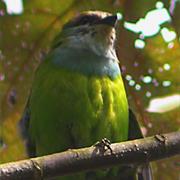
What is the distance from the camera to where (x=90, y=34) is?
4.25 metres

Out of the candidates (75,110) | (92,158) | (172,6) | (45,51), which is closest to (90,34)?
(45,51)

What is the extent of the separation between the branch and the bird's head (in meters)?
1.50

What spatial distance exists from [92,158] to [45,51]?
4.98 feet

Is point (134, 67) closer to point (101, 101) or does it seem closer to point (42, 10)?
point (101, 101)

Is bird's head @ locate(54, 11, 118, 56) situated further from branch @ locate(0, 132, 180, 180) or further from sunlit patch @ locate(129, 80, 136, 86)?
branch @ locate(0, 132, 180, 180)

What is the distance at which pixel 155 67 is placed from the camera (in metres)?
3.79

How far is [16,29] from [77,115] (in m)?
0.64

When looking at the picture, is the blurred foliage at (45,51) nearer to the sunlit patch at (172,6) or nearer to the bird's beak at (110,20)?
the bird's beak at (110,20)

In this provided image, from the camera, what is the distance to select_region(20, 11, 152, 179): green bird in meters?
3.73

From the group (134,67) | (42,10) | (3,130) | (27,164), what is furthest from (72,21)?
(27,164)

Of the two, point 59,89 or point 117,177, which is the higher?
point 59,89

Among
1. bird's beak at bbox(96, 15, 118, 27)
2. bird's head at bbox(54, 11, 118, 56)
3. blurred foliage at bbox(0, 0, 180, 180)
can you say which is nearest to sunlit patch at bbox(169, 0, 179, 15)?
blurred foliage at bbox(0, 0, 180, 180)

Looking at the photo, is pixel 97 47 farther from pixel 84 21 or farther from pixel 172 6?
pixel 172 6

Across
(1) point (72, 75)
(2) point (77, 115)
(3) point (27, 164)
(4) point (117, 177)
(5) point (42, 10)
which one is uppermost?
(5) point (42, 10)
